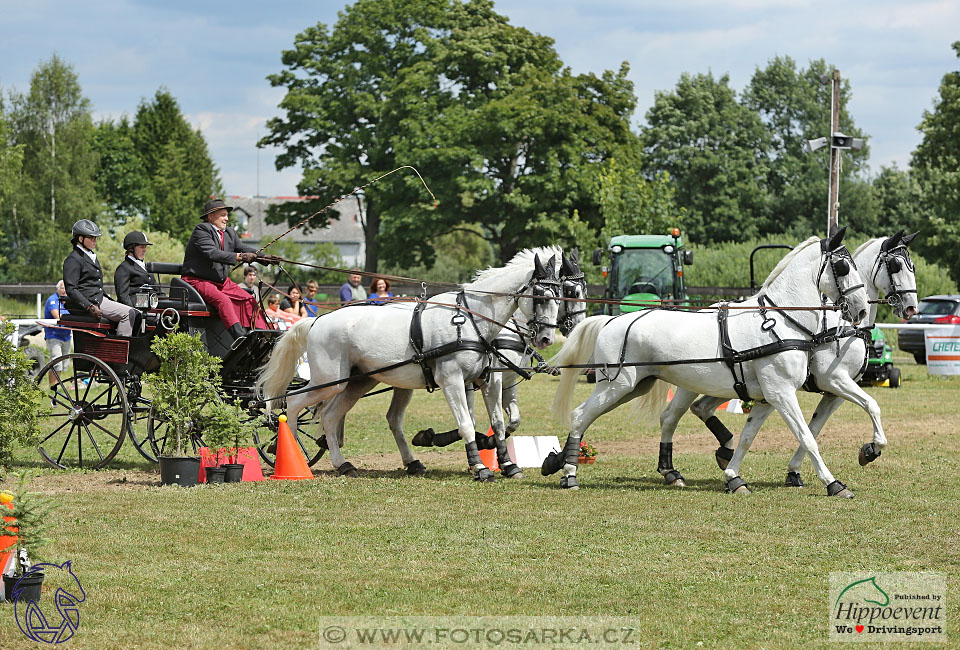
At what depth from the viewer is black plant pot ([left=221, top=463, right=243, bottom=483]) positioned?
415 inches

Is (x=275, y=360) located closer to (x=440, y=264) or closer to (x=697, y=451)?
(x=697, y=451)

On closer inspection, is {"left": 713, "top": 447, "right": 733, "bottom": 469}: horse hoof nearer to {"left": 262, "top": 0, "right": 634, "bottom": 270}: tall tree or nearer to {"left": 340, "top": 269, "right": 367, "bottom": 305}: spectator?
{"left": 340, "top": 269, "right": 367, "bottom": 305}: spectator

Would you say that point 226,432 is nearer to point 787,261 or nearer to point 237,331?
point 237,331

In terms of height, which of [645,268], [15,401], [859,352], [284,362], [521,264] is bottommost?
[15,401]

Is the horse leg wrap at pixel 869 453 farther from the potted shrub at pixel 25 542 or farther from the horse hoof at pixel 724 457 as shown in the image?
the potted shrub at pixel 25 542

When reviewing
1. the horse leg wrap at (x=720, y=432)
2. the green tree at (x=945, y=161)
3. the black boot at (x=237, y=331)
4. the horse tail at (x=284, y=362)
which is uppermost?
the green tree at (x=945, y=161)

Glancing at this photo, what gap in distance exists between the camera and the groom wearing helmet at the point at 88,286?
1117 centimetres

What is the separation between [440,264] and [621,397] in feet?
176

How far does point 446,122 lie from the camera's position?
45406mm

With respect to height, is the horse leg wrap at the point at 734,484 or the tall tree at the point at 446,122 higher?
the tall tree at the point at 446,122

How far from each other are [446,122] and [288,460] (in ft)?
117

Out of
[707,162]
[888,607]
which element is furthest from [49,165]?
[888,607]

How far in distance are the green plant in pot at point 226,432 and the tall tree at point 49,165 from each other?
51.4m

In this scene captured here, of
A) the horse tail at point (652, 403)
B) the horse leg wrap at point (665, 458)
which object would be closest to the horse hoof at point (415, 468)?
the horse tail at point (652, 403)
